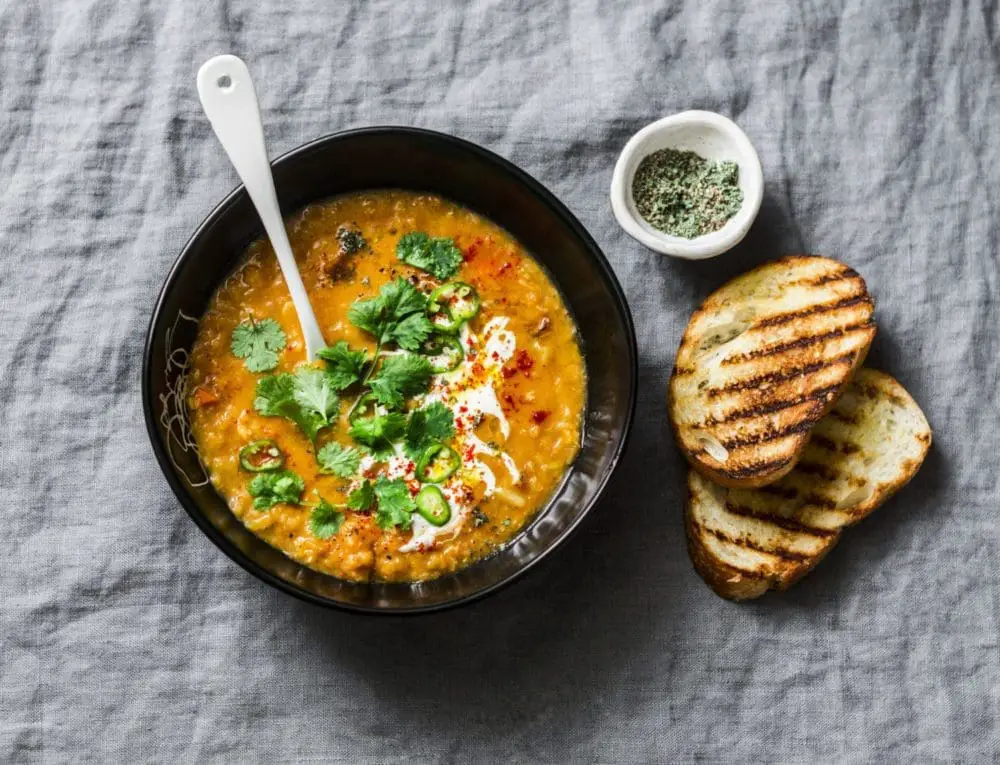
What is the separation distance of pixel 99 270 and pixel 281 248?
94 centimetres

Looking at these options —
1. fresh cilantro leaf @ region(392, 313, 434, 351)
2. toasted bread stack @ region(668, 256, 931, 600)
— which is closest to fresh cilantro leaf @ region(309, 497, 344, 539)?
fresh cilantro leaf @ region(392, 313, 434, 351)

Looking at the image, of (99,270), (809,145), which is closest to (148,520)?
(99,270)

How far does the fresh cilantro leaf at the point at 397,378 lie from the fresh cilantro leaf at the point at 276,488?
1.46ft

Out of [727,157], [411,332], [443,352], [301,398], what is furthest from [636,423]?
[301,398]

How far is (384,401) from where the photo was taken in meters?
3.81

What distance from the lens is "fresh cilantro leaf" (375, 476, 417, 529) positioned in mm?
3791

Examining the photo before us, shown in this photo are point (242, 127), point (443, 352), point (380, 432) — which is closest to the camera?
point (242, 127)

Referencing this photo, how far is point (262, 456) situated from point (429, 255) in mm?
1009

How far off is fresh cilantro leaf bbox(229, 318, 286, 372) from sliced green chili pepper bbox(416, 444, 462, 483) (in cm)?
68

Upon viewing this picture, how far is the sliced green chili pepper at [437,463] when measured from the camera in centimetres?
384

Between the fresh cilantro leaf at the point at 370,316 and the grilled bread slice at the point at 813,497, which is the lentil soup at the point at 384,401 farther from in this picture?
the grilled bread slice at the point at 813,497

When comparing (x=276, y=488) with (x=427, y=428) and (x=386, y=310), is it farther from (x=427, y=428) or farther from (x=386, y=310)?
(x=386, y=310)

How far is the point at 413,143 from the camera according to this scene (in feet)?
12.7

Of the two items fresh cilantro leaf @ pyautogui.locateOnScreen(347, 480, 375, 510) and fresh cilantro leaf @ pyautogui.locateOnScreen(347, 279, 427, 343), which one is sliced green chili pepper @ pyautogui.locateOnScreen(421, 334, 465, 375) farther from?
fresh cilantro leaf @ pyautogui.locateOnScreen(347, 480, 375, 510)
